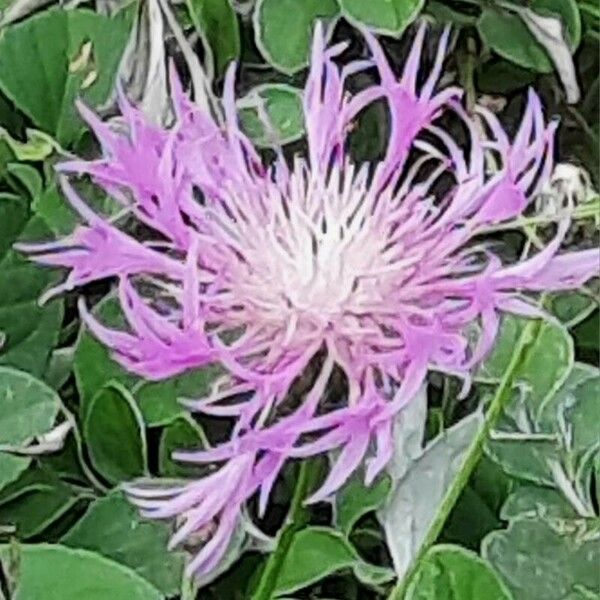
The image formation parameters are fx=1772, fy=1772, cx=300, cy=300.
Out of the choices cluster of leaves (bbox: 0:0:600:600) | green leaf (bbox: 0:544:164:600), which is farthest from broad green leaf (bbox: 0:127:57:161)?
green leaf (bbox: 0:544:164:600)

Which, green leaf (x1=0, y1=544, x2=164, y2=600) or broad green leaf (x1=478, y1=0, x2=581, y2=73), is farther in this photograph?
broad green leaf (x1=478, y1=0, x2=581, y2=73)

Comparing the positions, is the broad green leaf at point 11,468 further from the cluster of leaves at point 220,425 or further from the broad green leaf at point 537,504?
the broad green leaf at point 537,504

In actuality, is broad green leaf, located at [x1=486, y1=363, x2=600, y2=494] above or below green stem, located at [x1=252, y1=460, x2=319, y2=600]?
below

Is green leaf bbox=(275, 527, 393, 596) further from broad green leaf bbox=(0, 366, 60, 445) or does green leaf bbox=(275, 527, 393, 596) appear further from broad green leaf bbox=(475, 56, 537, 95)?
broad green leaf bbox=(475, 56, 537, 95)

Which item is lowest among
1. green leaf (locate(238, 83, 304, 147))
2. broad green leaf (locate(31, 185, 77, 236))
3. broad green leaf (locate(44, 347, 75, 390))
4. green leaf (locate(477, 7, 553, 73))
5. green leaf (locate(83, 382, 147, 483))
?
green leaf (locate(83, 382, 147, 483))

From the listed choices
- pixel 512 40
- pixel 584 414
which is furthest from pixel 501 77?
pixel 584 414

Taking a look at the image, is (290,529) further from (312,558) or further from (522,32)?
(522,32)

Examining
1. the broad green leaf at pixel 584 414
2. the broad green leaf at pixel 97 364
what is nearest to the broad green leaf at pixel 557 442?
the broad green leaf at pixel 584 414
